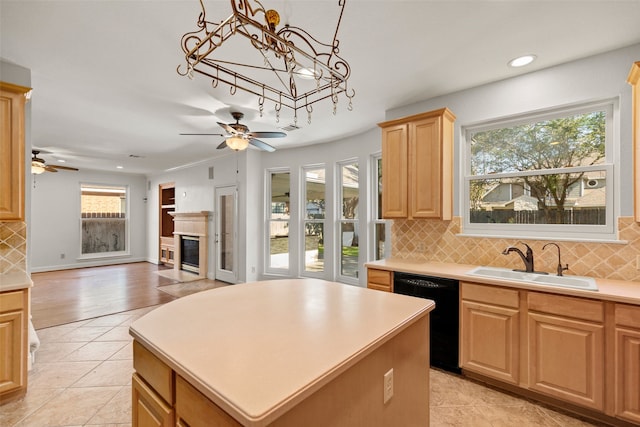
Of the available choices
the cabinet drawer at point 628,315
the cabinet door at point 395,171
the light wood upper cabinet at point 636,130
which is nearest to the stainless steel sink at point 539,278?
the cabinet drawer at point 628,315

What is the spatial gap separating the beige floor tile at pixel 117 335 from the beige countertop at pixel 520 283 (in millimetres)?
2926

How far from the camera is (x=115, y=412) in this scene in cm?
220

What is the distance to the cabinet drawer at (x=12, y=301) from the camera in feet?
7.18

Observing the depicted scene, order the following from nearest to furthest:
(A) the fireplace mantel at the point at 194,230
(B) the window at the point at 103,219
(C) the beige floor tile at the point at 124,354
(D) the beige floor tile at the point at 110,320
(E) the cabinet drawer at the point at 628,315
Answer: (E) the cabinet drawer at the point at 628,315 < (C) the beige floor tile at the point at 124,354 < (D) the beige floor tile at the point at 110,320 < (A) the fireplace mantel at the point at 194,230 < (B) the window at the point at 103,219

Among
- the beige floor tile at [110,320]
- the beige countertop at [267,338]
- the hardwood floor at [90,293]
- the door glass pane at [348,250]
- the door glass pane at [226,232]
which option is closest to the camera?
the beige countertop at [267,338]

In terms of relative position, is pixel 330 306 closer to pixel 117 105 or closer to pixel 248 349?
pixel 248 349

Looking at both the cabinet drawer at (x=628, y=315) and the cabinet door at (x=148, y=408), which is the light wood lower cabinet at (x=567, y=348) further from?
the cabinet door at (x=148, y=408)

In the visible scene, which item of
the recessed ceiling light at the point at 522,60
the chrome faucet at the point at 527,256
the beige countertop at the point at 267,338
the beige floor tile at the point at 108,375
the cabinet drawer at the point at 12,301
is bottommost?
the beige floor tile at the point at 108,375

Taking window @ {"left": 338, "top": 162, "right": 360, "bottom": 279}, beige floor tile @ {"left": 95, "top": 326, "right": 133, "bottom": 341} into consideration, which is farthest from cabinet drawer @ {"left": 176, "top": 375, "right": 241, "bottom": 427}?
window @ {"left": 338, "top": 162, "right": 360, "bottom": 279}

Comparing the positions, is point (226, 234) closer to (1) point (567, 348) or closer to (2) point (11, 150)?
(2) point (11, 150)

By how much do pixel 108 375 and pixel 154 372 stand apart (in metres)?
2.17

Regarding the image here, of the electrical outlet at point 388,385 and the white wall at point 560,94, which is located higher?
the white wall at point 560,94

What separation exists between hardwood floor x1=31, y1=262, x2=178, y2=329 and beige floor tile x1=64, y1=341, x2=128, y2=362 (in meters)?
1.07

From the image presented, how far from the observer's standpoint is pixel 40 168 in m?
5.20
